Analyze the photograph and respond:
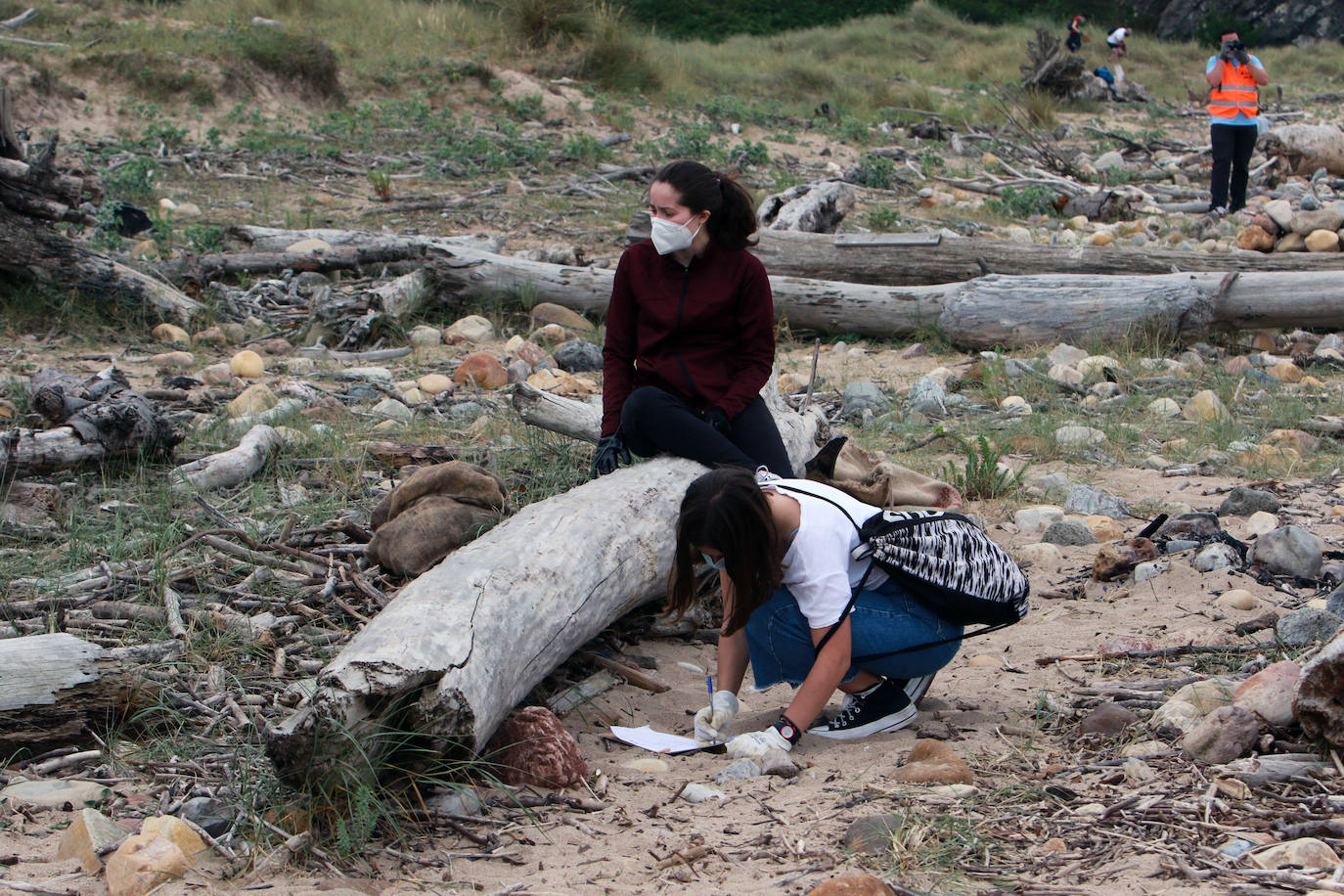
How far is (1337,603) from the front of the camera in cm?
284

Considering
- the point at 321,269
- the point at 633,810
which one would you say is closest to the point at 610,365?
the point at 633,810

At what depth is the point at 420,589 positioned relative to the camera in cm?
263

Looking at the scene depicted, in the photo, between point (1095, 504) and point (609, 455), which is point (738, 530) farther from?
point (1095, 504)

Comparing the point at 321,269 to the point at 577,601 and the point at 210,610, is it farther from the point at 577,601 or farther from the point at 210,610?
the point at 577,601

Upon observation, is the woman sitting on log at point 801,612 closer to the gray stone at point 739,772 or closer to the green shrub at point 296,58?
the gray stone at point 739,772

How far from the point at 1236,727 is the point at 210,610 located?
253 cm

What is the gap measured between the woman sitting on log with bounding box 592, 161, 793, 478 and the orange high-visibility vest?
7.88 m

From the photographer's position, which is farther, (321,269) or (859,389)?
(321,269)

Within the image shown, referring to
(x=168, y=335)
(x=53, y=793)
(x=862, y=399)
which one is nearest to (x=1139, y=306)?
(x=862, y=399)

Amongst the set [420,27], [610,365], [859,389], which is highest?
[420,27]

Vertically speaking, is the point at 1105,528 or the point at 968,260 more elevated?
the point at 968,260

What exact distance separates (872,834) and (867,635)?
0.69 metres

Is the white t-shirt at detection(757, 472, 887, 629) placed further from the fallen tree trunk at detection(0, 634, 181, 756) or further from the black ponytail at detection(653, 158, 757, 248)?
the fallen tree trunk at detection(0, 634, 181, 756)

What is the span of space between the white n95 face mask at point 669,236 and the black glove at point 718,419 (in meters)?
0.52
